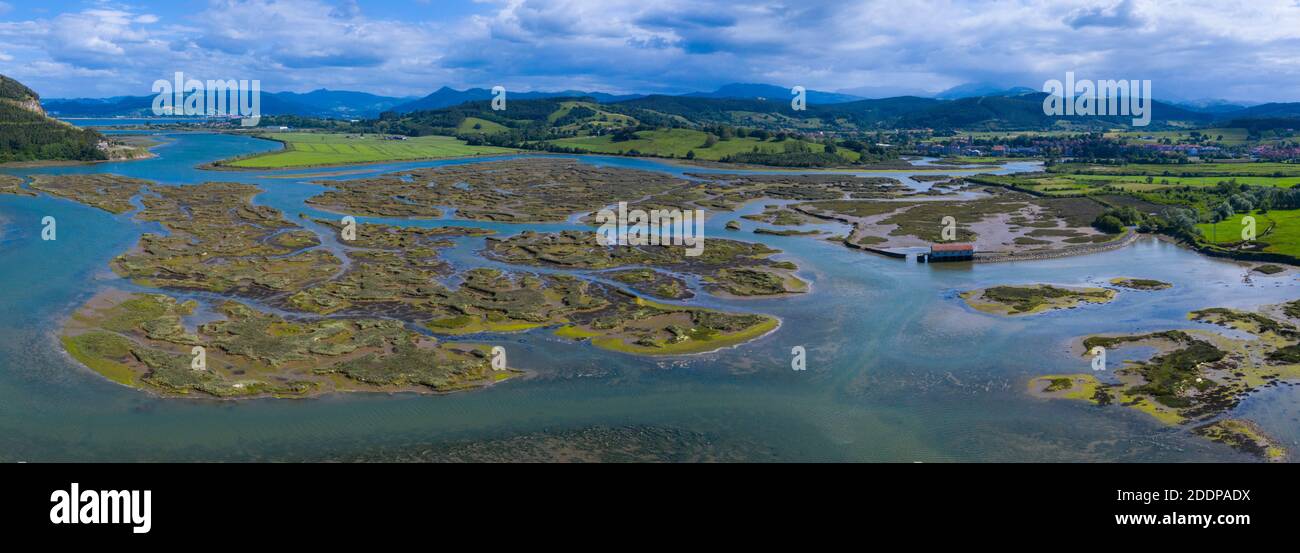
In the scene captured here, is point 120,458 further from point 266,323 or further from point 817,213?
point 817,213

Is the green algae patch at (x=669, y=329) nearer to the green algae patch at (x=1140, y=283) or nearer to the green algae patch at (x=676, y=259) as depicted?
the green algae patch at (x=676, y=259)

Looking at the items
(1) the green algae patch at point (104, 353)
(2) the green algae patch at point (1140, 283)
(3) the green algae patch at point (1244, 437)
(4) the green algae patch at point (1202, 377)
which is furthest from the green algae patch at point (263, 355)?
(2) the green algae patch at point (1140, 283)

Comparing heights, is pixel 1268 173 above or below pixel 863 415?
above

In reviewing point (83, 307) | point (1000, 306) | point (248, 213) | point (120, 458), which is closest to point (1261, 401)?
point (1000, 306)

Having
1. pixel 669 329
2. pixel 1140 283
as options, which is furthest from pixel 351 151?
pixel 1140 283

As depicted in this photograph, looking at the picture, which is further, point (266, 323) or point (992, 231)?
point (992, 231)

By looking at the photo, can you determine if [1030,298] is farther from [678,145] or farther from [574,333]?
[678,145]
